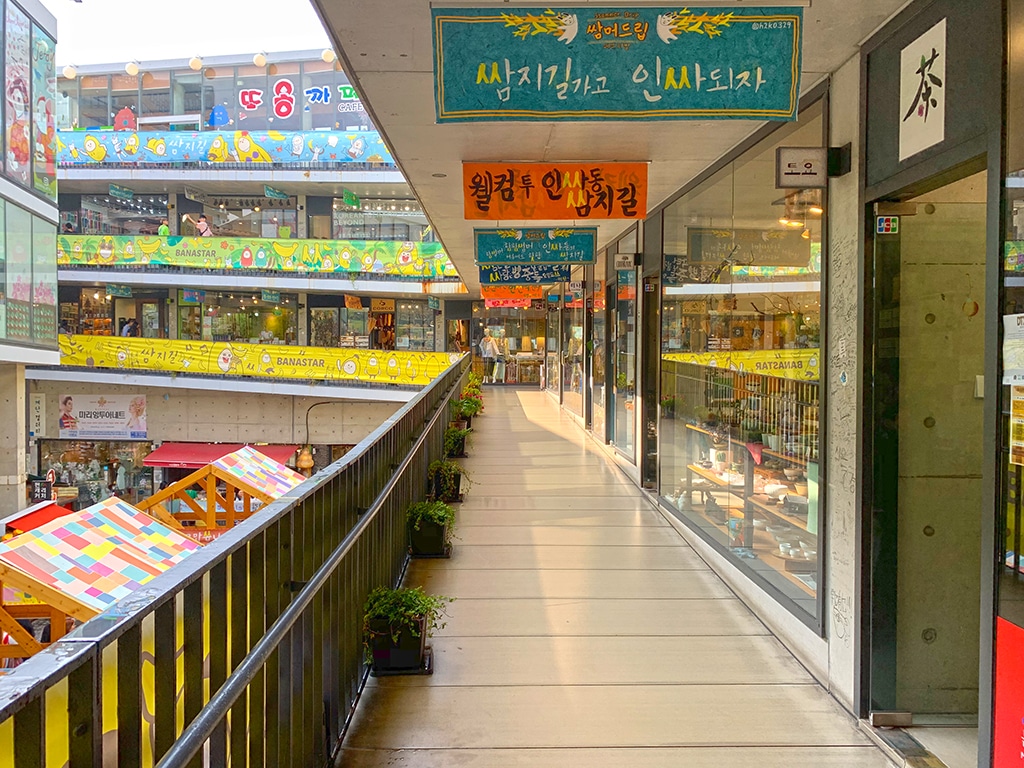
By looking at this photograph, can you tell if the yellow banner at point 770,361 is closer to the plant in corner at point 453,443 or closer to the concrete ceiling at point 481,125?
the concrete ceiling at point 481,125

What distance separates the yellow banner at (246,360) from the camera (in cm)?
2577

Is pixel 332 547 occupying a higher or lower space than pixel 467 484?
higher

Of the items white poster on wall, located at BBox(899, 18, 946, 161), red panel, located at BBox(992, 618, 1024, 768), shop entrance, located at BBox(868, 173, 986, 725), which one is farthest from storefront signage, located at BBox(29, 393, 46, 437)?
red panel, located at BBox(992, 618, 1024, 768)

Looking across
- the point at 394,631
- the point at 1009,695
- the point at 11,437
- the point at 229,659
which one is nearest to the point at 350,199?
the point at 11,437

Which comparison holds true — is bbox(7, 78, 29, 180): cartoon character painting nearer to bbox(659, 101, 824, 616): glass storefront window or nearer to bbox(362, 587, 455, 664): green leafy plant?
bbox(659, 101, 824, 616): glass storefront window

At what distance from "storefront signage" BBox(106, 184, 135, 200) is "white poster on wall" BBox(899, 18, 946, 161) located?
32577mm

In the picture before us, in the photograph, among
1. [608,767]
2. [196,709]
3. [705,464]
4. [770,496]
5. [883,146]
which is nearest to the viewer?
[196,709]

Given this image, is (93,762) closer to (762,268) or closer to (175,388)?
(762,268)

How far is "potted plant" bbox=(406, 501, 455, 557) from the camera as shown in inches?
253

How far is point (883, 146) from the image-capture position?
3.77 meters

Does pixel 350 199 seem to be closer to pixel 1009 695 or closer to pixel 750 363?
pixel 750 363

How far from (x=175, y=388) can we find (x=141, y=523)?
2225 cm

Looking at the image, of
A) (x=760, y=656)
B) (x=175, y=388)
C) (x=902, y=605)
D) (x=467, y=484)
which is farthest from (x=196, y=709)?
(x=175, y=388)

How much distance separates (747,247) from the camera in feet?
19.5
